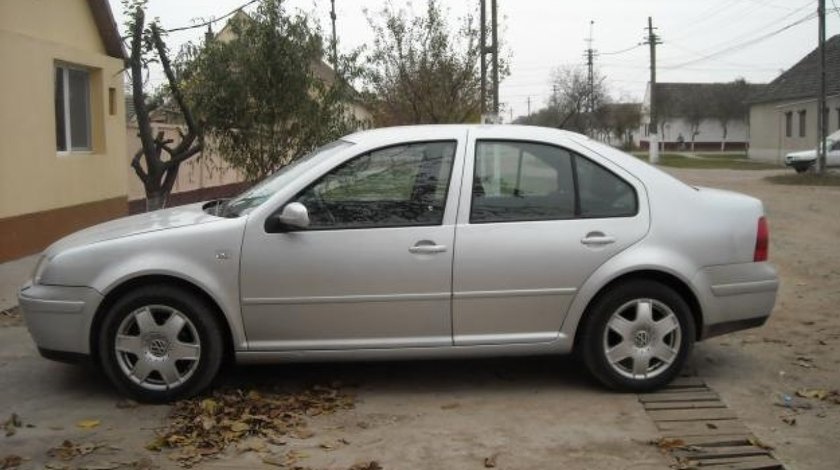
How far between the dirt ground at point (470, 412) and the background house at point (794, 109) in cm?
3649

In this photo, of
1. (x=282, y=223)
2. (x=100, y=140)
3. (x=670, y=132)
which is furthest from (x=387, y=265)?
(x=670, y=132)

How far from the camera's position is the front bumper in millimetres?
4992

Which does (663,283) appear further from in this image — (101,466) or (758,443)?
(101,466)

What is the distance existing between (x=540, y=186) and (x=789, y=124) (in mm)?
43630

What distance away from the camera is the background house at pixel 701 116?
7294 centimetres

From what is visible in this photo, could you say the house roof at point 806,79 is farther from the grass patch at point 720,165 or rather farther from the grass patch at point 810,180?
the grass patch at point 810,180

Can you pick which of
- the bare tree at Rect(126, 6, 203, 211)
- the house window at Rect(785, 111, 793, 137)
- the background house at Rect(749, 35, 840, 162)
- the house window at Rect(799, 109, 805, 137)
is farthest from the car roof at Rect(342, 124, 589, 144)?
the house window at Rect(785, 111, 793, 137)

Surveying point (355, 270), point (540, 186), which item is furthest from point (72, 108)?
point (540, 186)

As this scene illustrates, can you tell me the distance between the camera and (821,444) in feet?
14.8

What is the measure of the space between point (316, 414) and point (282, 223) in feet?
3.57

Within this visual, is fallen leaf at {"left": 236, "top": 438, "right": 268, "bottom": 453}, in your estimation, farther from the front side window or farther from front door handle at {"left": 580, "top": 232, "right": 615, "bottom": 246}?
front door handle at {"left": 580, "top": 232, "right": 615, "bottom": 246}

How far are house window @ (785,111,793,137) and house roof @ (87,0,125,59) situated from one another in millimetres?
38602

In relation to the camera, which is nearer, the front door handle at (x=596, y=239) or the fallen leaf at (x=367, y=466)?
the fallen leaf at (x=367, y=466)

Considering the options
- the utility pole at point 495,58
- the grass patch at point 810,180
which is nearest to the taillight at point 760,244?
the utility pole at point 495,58
